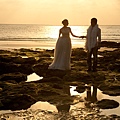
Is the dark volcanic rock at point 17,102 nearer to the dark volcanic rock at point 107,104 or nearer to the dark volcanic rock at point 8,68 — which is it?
the dark volcanic rock at point 107,104

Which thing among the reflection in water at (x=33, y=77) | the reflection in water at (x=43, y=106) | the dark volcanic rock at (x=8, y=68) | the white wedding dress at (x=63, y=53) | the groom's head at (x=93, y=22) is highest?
the groom's head at (x=93, y=22)

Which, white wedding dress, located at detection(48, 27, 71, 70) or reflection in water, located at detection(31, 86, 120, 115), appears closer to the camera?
reflection in water, located at detection(31, 86, 120, 115)

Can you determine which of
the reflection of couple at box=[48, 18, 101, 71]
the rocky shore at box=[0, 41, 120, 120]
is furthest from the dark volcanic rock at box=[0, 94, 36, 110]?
the reflection of couple at box=[48, 18, 101, 71]

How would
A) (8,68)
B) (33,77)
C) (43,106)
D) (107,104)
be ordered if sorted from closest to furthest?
(43,106), (107,104), (33,77), (8,68)

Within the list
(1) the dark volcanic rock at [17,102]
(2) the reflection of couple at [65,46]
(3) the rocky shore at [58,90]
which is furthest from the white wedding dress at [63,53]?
(1) the dark volcanic rock at [17,102]

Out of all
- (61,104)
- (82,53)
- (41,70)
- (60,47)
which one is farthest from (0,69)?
(82,53)

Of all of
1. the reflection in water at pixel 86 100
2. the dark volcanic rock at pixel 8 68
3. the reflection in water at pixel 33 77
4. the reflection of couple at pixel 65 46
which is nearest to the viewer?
the reflection in water at pixel 86 100

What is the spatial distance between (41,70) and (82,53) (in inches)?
467

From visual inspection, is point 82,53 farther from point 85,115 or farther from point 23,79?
point 85,115

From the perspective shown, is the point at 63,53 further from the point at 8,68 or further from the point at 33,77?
the point at 8,68

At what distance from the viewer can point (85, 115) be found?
852 cm

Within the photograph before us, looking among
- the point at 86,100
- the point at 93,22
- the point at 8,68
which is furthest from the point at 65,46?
the point at 86,100

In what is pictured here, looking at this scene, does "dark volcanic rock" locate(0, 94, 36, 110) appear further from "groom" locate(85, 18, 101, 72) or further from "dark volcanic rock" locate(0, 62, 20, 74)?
"groom" locate(85, 18, 101, 72)

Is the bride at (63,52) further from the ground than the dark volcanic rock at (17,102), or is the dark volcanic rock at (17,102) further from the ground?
the bride at (63,52)
